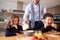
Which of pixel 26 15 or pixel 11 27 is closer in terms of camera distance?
pixel 11 27

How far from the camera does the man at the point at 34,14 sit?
6.95 ft

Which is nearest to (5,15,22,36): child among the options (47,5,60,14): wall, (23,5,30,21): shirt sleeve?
(23,5,30,21): shirt sleeve

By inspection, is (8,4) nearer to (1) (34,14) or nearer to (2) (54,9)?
(1) (34,14)

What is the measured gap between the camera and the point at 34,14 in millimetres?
2123

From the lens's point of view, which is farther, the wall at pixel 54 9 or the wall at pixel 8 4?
the wall at pixel 54 9

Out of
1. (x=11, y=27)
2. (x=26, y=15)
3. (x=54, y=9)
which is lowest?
(x=11, y=27)

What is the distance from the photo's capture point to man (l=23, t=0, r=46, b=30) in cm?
212

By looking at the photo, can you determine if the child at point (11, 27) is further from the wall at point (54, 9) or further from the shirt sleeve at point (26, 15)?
the wall at point (54, 9)

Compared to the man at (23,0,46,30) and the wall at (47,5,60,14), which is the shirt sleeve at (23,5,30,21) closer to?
the man at (23,0,46,30)

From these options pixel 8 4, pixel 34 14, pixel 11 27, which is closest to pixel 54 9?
pixel 34 14

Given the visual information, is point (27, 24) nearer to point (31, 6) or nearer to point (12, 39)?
point (31, 6)

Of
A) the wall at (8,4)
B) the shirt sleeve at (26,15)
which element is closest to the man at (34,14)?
the shirt sleeve at (26,15)

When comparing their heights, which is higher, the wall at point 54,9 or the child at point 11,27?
the wall at point 54,9

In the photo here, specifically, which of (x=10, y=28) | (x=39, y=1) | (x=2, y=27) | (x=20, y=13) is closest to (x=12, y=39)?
(x=10, y=28)
